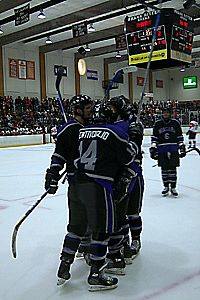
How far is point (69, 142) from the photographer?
2344mm

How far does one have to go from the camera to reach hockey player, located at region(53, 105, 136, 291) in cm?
221

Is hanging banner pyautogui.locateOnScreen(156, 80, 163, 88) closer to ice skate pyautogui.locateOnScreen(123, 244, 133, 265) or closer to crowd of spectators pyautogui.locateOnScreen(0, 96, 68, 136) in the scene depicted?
crowd of spectators pyautogui.locateOnScreen(0, 96, 68, 136)

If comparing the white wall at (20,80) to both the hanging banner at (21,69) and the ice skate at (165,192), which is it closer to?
the hanging banner at (21,69)

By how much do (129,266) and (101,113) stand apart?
104cm

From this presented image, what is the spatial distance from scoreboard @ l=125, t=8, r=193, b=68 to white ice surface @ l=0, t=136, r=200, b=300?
376 cm

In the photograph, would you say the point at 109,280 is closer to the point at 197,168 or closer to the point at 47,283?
the point at 47,283

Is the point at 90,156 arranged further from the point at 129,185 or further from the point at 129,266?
the point at 129,266

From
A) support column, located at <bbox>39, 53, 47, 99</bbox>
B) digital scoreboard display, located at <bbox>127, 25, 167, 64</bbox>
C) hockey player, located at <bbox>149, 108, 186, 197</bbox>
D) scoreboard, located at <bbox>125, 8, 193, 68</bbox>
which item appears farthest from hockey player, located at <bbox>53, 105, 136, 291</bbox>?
support column, located at <bbox>39, 53, 47, 99</bbox>

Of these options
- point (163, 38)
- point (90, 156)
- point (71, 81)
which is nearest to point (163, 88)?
point (71, 81)

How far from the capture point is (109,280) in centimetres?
228

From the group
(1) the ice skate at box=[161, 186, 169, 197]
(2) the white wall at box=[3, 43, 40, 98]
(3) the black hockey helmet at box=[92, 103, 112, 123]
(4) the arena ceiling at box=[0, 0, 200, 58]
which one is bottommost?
(1) the ice skate at box=[161, 186, 169, 197]

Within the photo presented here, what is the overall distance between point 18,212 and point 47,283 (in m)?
1.91

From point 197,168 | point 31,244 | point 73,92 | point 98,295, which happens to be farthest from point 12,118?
point 98,295

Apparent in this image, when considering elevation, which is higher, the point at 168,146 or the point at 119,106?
the point at 119,106
